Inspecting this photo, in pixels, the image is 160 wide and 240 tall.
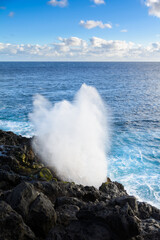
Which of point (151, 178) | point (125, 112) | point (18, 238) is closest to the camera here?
point (18, 238)

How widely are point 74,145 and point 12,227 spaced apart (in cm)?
1470

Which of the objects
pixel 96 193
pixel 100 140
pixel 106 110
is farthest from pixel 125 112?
pixel 96 193

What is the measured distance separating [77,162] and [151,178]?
20.9ft

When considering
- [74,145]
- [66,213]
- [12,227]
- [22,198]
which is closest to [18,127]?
[74,145]

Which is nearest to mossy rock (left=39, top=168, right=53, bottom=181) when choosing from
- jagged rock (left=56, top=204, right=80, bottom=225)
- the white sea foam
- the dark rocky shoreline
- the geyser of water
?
the geyser of water

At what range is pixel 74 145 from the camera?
20922 mm

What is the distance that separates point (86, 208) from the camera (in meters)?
7.88

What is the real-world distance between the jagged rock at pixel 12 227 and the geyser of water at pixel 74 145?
8996mm

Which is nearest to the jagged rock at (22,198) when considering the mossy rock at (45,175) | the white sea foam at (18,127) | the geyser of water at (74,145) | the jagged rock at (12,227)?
the jagged rock at (12,227)

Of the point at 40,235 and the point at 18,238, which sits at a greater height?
the point at 18,238

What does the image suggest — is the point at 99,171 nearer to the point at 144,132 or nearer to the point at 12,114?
the point at 144,132

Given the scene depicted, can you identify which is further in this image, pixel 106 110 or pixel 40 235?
pixel 106 110

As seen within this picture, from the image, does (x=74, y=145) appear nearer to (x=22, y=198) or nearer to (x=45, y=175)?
(x=45, y=175)

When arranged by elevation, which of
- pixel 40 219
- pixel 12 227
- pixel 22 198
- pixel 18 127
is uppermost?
pixel 22 198
